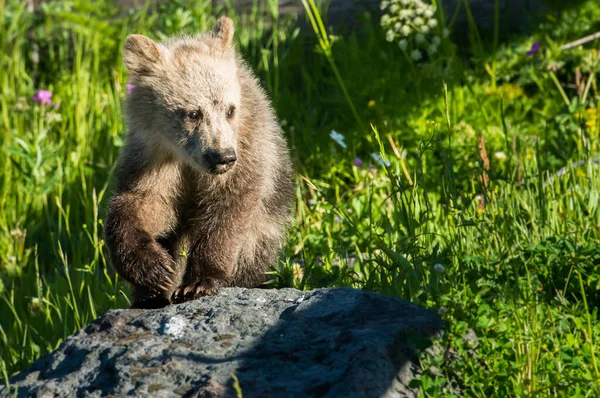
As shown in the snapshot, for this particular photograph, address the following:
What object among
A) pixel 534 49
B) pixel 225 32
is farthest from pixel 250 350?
pixel 534 49

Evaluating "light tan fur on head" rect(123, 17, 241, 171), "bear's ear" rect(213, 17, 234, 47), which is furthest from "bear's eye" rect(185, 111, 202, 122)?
"bear's ear" rect(213, 17, 234, 47)

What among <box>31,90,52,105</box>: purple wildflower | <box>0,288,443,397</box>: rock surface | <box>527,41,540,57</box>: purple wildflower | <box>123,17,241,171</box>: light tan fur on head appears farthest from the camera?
<box>31,90,52,105</box>: purple wildflower

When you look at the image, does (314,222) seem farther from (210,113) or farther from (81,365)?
(81,365)

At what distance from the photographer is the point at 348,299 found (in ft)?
11.1

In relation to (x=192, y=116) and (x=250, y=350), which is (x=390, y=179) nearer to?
(x=192, y=116)

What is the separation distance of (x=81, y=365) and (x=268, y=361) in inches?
27.7

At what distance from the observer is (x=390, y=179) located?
4129 millimetres

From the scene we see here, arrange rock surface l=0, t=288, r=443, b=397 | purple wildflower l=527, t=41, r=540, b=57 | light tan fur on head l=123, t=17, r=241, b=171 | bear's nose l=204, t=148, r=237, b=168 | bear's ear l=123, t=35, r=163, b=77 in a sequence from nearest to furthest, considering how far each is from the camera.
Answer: rock surface l=0, t=288, r=443, b=397 → bear's nose l=204, t=148, r=237, b=168 → light tan fur on head l=123, t=17, r=241, b=171 → bear's ear l=123, t=35, r=163, b=77 → purple wildflower l=527, t=41, r=540, b=57

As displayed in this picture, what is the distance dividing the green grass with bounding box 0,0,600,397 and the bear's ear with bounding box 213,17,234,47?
37.8 inches

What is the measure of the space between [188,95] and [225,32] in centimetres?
55

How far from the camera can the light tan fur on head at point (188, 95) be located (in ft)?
14.5

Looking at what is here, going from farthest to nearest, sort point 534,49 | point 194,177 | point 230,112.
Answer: point 534,49
point 194,177
point 230,112

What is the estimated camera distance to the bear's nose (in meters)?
4.21

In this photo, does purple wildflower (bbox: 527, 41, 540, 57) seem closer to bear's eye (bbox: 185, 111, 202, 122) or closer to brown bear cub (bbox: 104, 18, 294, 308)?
brown bear cub (bbox: 104, 18, 294, 308)
